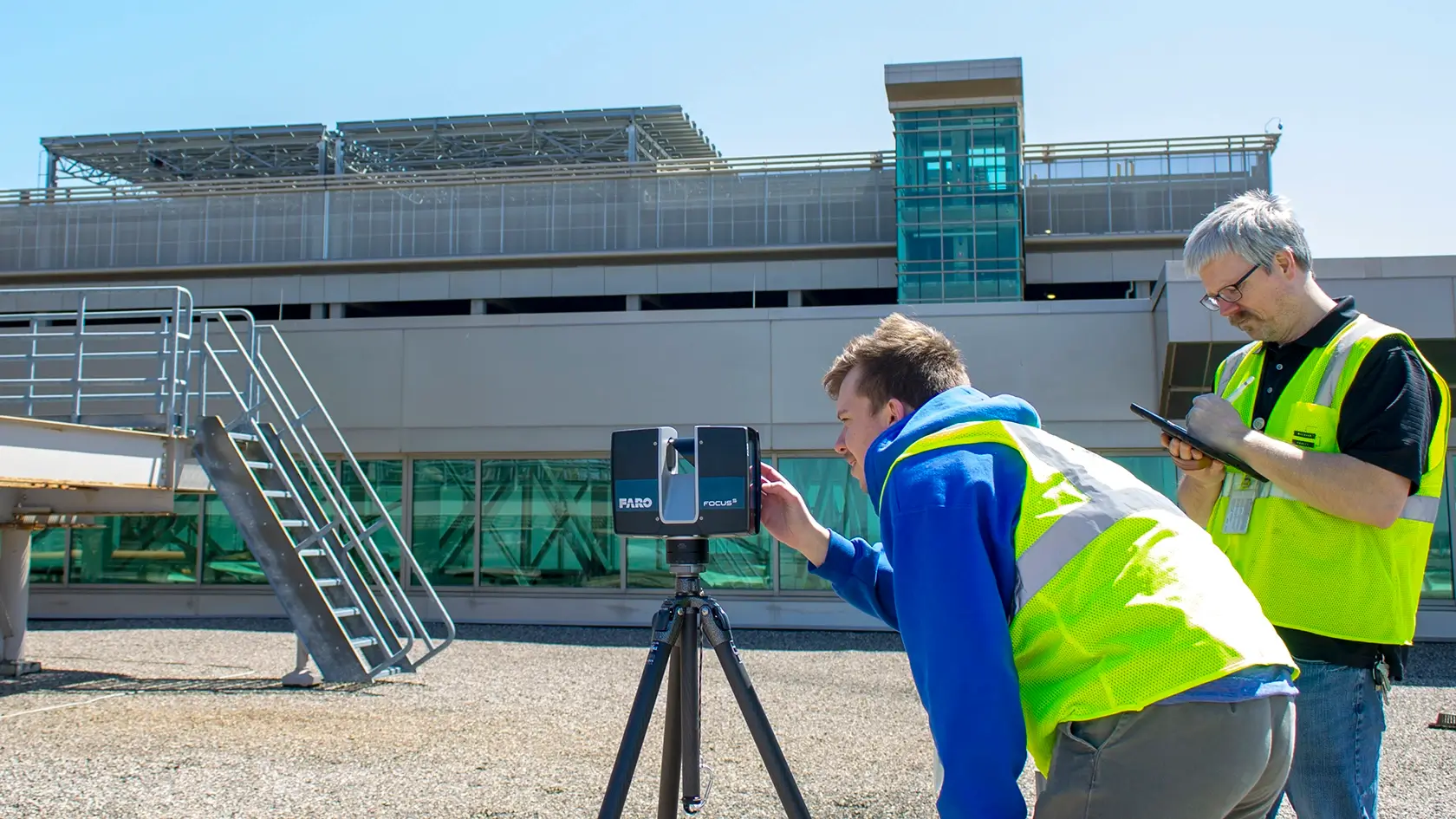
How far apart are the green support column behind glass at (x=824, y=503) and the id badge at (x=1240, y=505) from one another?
10999 millimetres

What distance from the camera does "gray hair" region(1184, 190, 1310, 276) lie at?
8.64 feet

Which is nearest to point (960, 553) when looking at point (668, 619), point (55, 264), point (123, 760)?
point (668, 619)

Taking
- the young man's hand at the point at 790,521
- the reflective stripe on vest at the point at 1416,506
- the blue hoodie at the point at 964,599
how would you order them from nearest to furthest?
the blue hoodie at the point at 964,599 → the reflective stripe on vest at the point at 1416,506 → the young man's hand at the point at 790,521

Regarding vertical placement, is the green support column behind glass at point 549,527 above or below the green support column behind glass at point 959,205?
below

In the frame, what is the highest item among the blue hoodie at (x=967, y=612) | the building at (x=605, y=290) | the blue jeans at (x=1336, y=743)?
the building at (x=605, y=290)

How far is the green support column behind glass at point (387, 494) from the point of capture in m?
14.6

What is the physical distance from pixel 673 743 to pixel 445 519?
11.6 meters

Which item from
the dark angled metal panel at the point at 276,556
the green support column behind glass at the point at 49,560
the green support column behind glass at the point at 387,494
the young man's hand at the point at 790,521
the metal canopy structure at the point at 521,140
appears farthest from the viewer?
the metal canopy structure at the point at 521,140

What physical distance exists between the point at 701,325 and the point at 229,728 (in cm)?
789

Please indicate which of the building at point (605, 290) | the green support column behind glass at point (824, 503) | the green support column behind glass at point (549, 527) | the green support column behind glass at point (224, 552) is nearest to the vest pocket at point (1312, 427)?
the building at point (605, 290)

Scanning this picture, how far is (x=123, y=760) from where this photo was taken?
6309 millimetres

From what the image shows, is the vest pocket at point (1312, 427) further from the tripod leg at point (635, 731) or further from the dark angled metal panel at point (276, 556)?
the dark angled metal panel at point (276, 556)

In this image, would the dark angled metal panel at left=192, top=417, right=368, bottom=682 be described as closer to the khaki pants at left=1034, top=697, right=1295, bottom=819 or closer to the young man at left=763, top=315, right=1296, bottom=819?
the young man at left=763, top=315, right=1296, bottom=819

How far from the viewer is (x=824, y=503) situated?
548 inches
